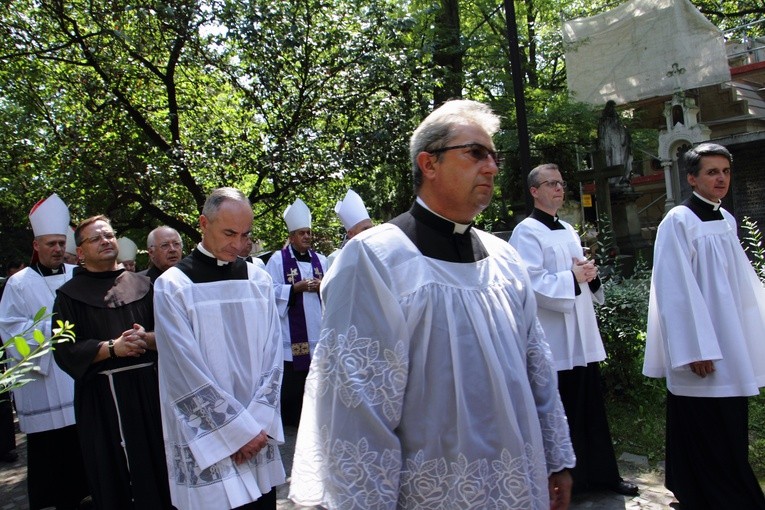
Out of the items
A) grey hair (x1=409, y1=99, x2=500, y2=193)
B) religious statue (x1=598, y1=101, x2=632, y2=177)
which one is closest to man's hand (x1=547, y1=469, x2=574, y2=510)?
grey hair (x1=409, y1=99, x2=500, y2=193)

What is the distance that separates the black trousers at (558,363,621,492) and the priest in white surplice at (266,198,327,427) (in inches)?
138

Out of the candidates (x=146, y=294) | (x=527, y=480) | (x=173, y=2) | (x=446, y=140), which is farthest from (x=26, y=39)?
(x=527, y=480)

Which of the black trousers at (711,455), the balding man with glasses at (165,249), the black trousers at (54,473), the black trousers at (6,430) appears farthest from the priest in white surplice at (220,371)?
the black trousers at (6,430)

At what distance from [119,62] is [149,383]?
7.32 meters

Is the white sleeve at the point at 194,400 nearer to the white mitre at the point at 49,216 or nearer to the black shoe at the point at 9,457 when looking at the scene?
the white mitre at the point at 49,216

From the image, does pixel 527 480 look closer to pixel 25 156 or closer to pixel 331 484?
pixel 331 484

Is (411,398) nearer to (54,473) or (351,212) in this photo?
(54,473)

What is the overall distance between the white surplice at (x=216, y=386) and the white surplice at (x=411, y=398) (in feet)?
4.40

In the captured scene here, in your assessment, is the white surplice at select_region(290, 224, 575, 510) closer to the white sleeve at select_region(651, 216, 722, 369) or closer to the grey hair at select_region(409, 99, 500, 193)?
the grey hair at select_region(409, 99, 500, 193)

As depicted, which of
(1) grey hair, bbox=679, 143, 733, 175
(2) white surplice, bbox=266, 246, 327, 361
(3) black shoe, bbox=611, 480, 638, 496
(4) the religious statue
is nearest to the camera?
(1) grey hair, bbox=679, 143, 733, 175

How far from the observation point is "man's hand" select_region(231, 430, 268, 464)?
348 centimetres

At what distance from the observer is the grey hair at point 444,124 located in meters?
2.38

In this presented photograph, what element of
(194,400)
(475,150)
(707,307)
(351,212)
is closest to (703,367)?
(707,307)

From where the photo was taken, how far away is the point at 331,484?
208cm
